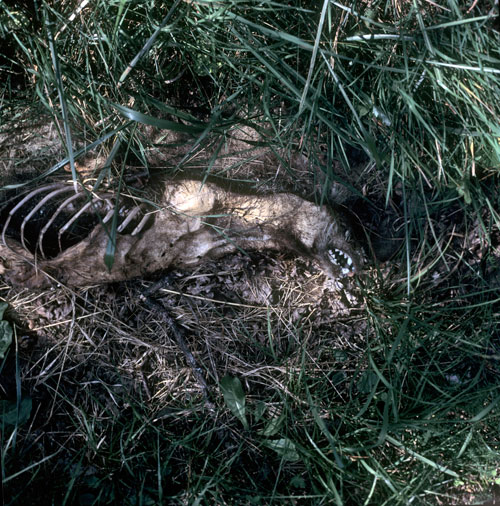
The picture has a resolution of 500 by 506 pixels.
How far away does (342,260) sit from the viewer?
221 cm

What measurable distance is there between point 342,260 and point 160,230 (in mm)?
968

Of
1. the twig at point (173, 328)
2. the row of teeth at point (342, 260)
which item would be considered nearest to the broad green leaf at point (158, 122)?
the twig at point (173, 328)

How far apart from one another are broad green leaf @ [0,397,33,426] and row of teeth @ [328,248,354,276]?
5.56 ft

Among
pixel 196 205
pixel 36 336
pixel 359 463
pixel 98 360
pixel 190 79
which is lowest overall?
pixel 359 463

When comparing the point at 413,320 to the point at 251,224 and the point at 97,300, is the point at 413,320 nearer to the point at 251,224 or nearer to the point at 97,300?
the point at 251,224

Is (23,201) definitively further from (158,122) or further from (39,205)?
(158,122)

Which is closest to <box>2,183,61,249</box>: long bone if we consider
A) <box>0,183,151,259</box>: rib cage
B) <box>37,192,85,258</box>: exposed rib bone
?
<box>0,183,151,259</box>: rib cage

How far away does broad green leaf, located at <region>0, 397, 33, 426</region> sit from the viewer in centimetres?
198

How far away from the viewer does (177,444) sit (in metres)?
2.04

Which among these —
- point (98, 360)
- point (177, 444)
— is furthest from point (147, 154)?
point (177, 444)

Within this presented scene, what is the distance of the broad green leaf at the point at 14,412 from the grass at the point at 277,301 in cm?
4

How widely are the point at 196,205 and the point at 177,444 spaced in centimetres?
119

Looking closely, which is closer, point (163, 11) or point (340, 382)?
point (163, 11)

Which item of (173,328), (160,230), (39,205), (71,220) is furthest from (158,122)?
(173,328)
